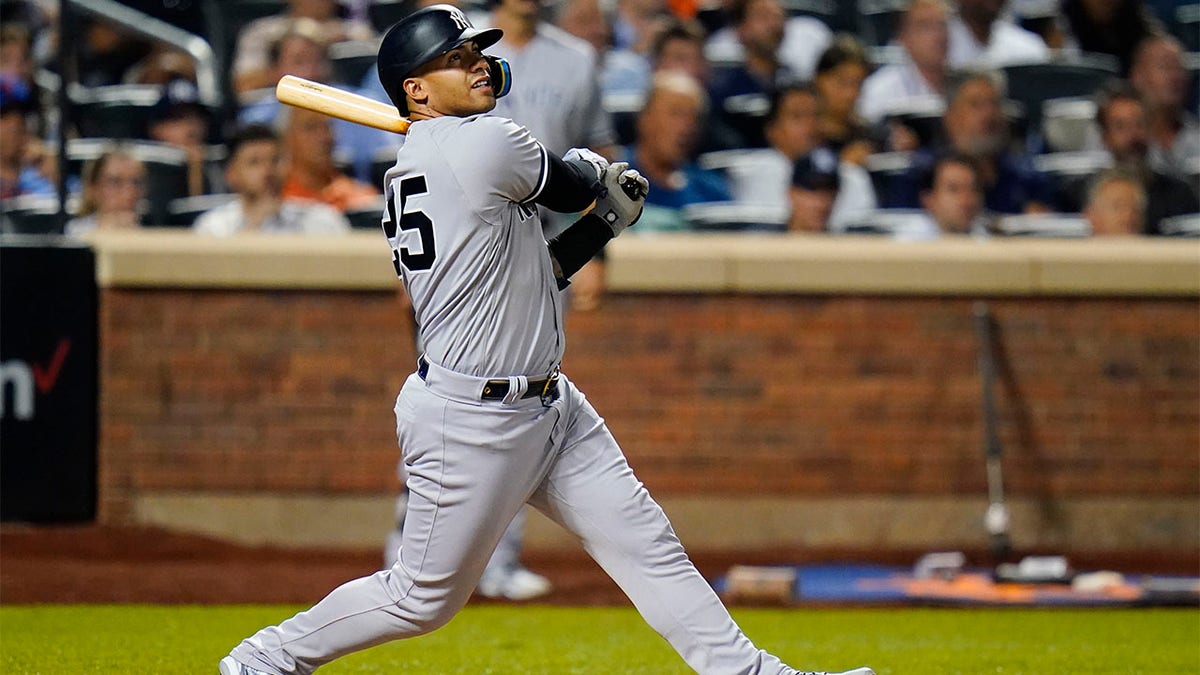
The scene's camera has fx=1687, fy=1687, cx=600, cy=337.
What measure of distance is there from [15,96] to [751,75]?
4.24 m

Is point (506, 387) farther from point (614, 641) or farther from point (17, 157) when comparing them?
point (17, 157)

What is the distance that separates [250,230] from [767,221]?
268cm

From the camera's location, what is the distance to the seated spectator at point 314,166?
880cm

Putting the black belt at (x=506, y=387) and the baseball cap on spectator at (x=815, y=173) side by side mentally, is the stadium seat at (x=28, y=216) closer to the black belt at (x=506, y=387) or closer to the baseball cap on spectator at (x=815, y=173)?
the baseball cap on spectator at (x=815, y=173)

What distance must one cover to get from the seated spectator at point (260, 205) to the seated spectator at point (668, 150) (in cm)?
161

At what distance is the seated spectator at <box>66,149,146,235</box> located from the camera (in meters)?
8.62

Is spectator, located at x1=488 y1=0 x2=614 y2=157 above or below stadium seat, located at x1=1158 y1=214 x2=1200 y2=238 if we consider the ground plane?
above

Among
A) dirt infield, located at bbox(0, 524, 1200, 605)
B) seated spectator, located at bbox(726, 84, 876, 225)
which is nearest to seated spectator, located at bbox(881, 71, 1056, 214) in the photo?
seated spectator, located at bbox(726, 84, 876, 225)

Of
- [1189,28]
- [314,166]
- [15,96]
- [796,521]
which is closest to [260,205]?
[314,166]

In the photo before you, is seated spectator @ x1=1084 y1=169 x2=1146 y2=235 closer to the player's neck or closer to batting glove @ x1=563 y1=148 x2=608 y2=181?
the player's neck

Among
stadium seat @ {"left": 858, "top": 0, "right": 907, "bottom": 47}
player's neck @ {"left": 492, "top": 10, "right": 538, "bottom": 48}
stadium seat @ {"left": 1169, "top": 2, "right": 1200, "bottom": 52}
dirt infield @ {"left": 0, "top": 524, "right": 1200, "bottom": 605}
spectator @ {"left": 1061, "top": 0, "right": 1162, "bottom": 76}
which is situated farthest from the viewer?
stadium seat @ {"left": 1169, "top": 2, "right": 1200, "bottom": 52}

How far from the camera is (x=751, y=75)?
33.2 feet

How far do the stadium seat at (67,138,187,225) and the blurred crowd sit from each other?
0.01 m

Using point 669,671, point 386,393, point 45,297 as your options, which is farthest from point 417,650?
point 45,297
